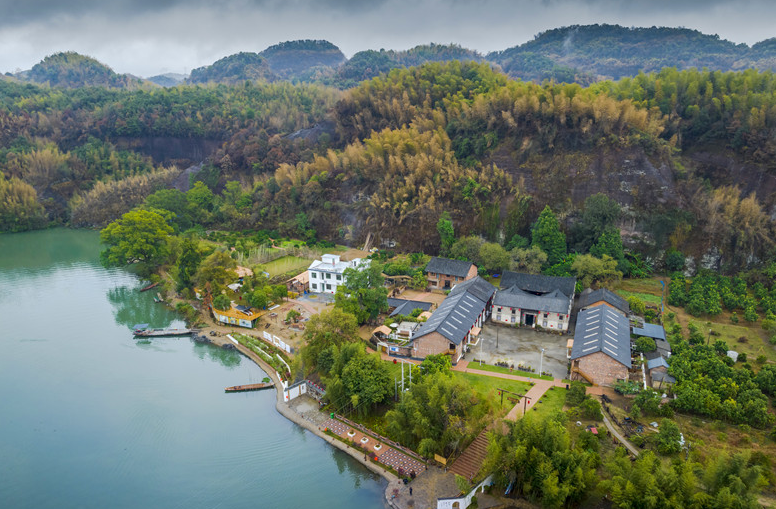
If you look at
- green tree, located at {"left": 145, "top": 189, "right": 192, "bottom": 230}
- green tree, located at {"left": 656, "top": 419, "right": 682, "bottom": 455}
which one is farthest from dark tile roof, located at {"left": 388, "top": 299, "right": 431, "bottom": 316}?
green tree, located at {"left": 145, "top": 189, "right": 192, "bottom": 230}

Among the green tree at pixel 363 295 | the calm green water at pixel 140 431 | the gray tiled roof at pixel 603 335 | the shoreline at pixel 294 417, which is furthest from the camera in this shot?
the green tree at pixel 363 295

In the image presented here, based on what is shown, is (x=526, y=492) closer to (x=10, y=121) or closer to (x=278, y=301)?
(x=278, y=301)

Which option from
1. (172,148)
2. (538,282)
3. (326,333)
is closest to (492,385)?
(326,333)

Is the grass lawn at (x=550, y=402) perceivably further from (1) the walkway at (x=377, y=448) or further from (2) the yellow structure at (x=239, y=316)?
(2) the yellow structure at (x=239, y=316)

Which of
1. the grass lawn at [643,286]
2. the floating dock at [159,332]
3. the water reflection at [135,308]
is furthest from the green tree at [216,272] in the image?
the grass lawn at [643,286]

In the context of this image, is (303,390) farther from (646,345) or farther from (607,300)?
(607,300)

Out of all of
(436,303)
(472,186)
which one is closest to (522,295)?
(436,303)
